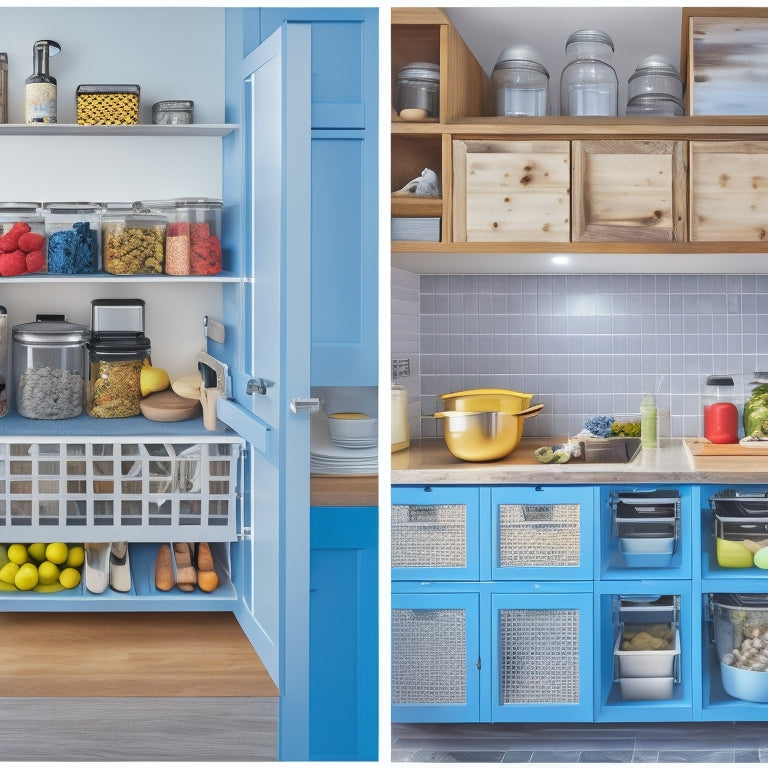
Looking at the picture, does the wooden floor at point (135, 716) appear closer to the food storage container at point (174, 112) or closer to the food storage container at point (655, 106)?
the food storage container at point (174, 112)

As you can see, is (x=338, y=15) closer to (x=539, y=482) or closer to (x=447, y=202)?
(x=447, y=202)

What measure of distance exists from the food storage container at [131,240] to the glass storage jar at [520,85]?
3.38 feet

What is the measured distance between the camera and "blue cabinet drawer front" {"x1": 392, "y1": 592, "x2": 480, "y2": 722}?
102 inches

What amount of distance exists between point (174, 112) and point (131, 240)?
39cm

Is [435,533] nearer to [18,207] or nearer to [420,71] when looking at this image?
[420,71]

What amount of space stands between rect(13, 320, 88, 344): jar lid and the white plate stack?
0.73 metres

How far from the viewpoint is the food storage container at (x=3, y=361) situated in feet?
8.45

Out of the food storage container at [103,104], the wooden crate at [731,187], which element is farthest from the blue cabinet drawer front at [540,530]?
the food storage container at [103,104]

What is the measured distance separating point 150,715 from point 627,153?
194 centimetres

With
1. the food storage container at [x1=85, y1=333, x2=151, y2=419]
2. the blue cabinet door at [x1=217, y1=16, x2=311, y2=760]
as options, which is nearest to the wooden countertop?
the blue cabinet door at [x1=217, y1=16, x2=311, y2=760]

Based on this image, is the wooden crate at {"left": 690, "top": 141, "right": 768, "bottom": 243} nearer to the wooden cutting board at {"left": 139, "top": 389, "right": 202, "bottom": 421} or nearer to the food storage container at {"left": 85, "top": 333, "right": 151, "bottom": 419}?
the wooden cutting board at {"left": 139, "top": 389, "right": 202, "bottom": 421}

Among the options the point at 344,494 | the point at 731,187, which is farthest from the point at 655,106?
the point at 344,494

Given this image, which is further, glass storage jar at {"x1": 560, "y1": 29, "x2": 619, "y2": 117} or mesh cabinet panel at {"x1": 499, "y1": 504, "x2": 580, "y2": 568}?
glass storage jar at {"x1": 560, "y1": 29, "x2": 619, "y2": 117}

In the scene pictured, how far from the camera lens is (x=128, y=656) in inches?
94.3
